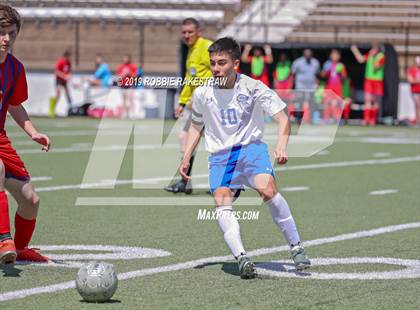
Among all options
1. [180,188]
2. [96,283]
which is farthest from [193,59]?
[96,283]

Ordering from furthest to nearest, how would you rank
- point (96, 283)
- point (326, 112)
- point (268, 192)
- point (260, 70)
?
point (260, 70), point (326, 112), point (268, 192), point (96, 283)

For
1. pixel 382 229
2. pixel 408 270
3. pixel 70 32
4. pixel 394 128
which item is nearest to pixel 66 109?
pixel 70 32

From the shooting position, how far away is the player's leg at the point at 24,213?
6.62 meters

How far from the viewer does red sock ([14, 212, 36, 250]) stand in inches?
270

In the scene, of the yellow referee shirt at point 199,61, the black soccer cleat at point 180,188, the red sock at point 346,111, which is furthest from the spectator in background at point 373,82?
the black soccer cleat at point 180,188

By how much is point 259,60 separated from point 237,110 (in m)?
21.0

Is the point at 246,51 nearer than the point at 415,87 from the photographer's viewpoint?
No

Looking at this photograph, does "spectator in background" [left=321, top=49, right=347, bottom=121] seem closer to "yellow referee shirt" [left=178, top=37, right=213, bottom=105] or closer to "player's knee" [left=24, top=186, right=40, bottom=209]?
"yellow referee shirt" [left=178, top=37, right=213, bottom=105]

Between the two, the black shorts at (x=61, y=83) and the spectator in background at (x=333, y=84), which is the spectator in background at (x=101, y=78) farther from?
the spectator in background at (x=333, y=84)

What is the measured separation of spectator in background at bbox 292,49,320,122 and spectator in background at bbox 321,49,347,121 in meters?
0.37

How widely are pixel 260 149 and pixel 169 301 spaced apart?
1.58 metres

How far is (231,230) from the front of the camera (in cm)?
649

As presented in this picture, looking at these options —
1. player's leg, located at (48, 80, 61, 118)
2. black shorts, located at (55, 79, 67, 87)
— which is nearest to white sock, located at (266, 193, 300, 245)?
player's leg, located at (48, 80, 61, 118)

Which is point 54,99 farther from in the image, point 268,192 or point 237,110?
point 268,192
